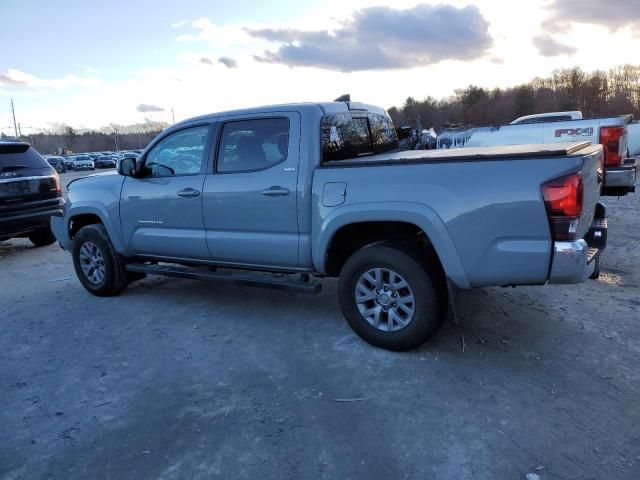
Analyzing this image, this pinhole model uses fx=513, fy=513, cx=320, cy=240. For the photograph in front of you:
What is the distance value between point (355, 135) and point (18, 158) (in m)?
6.53

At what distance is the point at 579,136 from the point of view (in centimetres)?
897

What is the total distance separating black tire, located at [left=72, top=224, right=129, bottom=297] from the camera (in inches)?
227

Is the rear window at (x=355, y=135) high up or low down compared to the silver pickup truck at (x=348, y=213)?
up

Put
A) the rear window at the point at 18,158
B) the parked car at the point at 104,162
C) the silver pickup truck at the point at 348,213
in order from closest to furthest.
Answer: the silver pickup truck at the point at 348,213 → the rear window at the point at 18,158 → the parked car at the point at 104,162

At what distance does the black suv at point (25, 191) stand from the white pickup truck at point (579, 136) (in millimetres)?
8172

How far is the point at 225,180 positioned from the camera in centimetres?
472

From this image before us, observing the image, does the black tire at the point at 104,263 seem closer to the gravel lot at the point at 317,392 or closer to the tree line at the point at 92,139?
the gravel lot at the point at 317,392

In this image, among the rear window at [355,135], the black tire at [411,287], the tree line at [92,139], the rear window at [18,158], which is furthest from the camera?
the tree line at [92,139]

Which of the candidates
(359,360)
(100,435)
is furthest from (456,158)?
(100,435)

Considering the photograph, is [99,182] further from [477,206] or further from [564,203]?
[564,203]

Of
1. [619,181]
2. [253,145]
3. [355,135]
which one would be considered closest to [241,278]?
[253,145]

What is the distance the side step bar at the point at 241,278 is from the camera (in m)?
4.42

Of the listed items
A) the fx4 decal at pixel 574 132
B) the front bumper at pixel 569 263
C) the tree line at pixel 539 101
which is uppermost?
the tree line at pixel 539 101

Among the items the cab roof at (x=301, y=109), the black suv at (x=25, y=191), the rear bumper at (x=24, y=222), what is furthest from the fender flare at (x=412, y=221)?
the black suv at (x=25, y=191)
